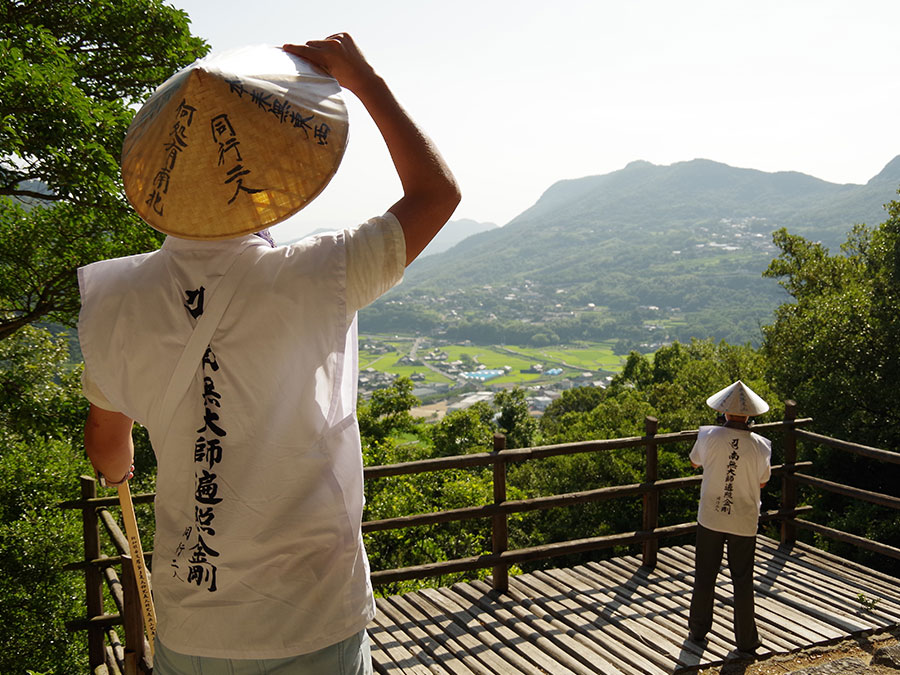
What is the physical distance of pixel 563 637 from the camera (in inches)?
151

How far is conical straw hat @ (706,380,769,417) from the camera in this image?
12.7 ft

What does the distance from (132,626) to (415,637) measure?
5.85ft

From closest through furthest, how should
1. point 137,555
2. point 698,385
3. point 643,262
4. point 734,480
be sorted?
point 137,555 → point 734,480 → point 698,385 → point 643,262

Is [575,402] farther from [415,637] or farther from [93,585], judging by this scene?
[93,585]

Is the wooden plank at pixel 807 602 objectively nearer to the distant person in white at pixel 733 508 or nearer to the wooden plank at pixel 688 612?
the wooden plank at pixel 688 612

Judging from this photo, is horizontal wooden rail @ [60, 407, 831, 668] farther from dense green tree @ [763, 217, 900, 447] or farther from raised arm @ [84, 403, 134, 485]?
dense green tree @ [763, 217, 900, 447]

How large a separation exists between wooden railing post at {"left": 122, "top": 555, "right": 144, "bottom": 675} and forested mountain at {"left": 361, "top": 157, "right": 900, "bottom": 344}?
78221mm

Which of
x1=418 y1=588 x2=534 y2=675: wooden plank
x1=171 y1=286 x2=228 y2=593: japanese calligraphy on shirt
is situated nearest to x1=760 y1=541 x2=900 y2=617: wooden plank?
x1=418 y1=588 x2=534 y2=675: wooden plank

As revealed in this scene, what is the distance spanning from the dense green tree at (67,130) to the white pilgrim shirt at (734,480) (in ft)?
15.8

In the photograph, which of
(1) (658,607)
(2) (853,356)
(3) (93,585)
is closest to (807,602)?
(1) (658,607)

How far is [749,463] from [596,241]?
157 meters

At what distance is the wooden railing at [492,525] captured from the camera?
3248 mm

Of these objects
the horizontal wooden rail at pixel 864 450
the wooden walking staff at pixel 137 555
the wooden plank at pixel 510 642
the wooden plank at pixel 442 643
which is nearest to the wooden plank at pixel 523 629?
the wooden plank at pixel 510 642

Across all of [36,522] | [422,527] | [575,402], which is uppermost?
[36,522]
